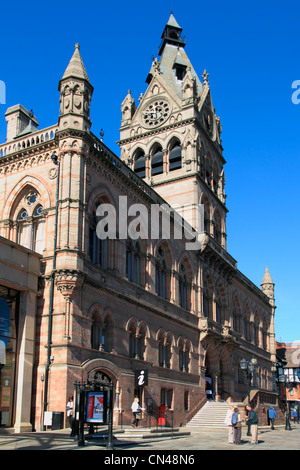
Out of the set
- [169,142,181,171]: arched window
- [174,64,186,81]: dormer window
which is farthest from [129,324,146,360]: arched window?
[174,64,186,81]: dormer window

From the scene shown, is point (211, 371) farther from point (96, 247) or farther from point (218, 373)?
point (96, 247)

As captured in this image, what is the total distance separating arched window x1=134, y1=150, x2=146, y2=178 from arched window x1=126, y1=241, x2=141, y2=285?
19009 millimetres

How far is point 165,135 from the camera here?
50.2 metres

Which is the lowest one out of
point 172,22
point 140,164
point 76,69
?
point 76,69

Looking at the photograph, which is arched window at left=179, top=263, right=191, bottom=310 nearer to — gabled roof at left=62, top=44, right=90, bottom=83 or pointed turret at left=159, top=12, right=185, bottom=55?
gabled roof at left=62, top=44, right=90, bottom=83

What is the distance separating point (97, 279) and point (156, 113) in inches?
1111

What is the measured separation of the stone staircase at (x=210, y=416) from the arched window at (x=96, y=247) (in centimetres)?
1394

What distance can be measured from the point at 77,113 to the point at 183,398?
2017cm

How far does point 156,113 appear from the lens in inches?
2029

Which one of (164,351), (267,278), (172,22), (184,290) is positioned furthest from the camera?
(267,278)

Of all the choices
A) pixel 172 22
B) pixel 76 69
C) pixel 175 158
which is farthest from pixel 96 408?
pixel 172 22

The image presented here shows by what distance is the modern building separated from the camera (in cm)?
2439

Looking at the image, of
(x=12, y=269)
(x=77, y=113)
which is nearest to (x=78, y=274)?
(x=12, y=269)

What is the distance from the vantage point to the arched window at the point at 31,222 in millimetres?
28062
